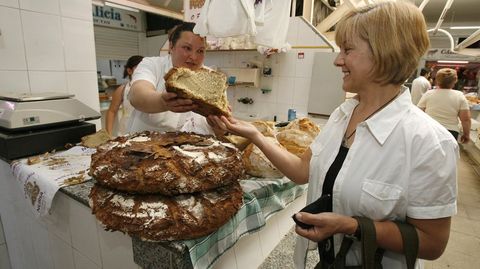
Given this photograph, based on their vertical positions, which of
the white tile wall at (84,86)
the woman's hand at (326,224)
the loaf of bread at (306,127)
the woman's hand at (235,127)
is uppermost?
the white tile wall at (84,86)

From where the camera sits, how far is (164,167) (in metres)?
0.78

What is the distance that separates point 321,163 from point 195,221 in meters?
0.50

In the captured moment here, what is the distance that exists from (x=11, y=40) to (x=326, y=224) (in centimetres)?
192

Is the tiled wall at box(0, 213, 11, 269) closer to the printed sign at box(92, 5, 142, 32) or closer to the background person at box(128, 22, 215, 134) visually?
the background person at box(128, 22, 215, 134)

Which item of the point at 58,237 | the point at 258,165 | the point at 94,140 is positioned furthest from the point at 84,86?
the point at 258,165

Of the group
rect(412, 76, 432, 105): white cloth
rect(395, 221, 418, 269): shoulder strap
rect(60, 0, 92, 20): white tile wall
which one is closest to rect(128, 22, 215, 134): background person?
rect(60, 0, 92, 20): white tile wall

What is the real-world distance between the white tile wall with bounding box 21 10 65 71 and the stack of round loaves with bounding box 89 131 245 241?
4.09ft

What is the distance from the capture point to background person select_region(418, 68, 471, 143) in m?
3.78

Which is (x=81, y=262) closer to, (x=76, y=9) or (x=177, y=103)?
(x=177, y=103)

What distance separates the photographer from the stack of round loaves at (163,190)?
757 mm

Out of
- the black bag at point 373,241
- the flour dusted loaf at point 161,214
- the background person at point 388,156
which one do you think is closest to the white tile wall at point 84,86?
the flour dusted loaf at point 161,214

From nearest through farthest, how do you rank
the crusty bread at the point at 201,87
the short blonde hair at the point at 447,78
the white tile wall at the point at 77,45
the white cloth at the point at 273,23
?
the crusty bread at the point at 201,87
the white tile wall at the point at 77,45
the white cloth at the point at 273,23
the short blonde hair at the point at 447,78

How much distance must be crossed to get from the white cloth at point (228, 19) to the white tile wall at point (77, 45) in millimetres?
792

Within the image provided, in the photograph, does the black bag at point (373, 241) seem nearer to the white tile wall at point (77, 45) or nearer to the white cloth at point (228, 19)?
the white cloth at point (228, 19)
